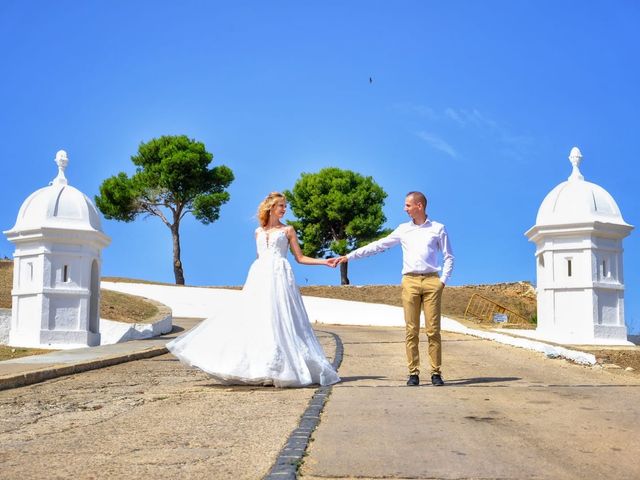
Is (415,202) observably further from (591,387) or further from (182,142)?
(182,142)

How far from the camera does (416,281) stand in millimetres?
9344

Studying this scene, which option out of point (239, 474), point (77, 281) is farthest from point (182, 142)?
point (239, 474)

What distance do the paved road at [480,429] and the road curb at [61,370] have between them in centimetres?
421

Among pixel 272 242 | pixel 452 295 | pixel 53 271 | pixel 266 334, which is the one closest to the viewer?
Answer: pixel 266 334

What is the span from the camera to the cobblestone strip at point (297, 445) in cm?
422

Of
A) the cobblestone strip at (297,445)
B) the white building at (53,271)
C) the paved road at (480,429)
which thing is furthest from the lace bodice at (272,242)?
the white building at (53,271)

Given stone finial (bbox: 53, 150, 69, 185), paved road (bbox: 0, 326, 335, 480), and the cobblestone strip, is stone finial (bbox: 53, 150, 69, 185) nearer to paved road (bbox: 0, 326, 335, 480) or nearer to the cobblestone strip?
paved road (bbox: 0, 326, 335, 480)

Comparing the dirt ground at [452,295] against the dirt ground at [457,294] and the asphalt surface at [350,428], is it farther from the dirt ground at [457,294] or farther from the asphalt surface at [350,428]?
the asphalt surface at [350,428]

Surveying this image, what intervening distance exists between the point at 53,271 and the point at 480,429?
18496 mm

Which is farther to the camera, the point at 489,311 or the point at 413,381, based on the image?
the point at 489,311

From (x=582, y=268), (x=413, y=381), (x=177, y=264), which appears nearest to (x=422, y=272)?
(x=413, y=381)

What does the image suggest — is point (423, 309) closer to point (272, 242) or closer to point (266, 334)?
point (266, 334)

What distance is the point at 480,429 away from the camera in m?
5.75

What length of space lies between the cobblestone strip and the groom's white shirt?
2.13 metres
